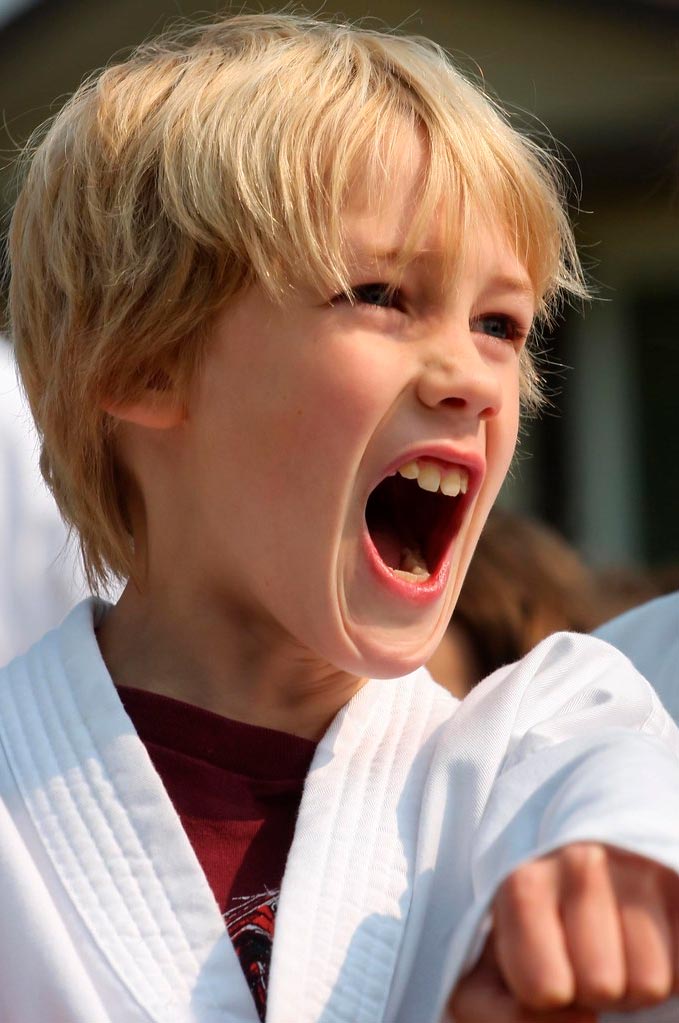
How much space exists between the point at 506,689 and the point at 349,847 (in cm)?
20

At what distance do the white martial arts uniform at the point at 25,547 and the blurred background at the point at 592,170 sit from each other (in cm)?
227

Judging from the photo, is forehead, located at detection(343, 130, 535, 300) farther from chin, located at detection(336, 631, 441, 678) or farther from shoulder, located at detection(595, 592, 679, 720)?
shoulder, located at detection(595, 592, 679, 720)

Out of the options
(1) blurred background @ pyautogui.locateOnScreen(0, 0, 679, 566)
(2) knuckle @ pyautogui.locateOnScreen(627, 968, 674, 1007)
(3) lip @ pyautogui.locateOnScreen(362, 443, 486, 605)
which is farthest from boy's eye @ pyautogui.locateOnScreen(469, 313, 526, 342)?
(1) blurred background @ pyautogui.locateOnScreen(0, 0, 679, 566)

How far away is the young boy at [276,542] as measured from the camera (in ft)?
4.33

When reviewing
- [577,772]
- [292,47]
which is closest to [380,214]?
[292,47]

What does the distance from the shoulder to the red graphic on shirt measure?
0.63m

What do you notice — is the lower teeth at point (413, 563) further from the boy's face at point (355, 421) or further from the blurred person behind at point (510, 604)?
the blurred person behind at point (510, 604)

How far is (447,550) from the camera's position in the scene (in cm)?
147

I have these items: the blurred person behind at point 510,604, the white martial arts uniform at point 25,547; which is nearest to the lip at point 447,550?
the white martial arts uniform at point 25,547

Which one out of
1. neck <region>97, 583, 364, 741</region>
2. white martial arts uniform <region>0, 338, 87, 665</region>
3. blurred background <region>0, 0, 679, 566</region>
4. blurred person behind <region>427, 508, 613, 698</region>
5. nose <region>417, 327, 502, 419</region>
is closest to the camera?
nose <region>417, 327, 502, 419</region>

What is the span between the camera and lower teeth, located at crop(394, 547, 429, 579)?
4.90ft

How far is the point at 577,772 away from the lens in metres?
1.16

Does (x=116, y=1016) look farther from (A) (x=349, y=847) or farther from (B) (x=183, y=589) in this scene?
(B) (x=183, y=589)

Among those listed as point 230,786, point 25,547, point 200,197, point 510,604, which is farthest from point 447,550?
point 510,604
